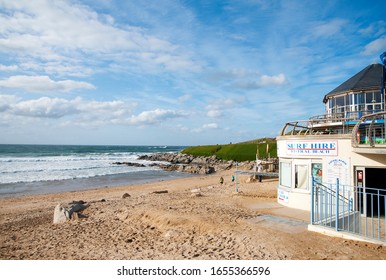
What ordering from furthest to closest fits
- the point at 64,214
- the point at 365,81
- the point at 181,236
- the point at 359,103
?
1. the point at 365,81
2. the point at 359,103
3. the point at 64,214
4. the point at 181,236

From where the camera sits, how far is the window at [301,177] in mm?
12398

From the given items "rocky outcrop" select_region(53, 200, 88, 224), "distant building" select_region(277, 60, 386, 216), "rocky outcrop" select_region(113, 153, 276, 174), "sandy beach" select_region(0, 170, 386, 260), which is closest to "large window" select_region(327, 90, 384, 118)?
"distant building" select_region(277, 60, 386, 216)

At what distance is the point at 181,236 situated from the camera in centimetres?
965

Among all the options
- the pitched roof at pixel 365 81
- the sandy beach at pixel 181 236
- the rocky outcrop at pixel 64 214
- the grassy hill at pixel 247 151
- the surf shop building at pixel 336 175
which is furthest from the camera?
the grassy hill at pixel 247 151

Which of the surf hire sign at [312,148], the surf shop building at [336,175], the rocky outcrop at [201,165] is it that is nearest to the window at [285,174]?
the surf shop building at [336,175]

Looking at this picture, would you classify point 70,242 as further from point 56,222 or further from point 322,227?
point 322,227

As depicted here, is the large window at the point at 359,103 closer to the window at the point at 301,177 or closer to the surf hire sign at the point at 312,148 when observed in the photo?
the surf hire sign at the point at 312,148

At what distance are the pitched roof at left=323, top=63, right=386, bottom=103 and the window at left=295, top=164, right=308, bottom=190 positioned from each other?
10.9 metres

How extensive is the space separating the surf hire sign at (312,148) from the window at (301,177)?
0.62 metres

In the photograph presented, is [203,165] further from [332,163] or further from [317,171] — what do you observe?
[332,163]

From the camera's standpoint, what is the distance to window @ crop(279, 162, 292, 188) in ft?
43.1

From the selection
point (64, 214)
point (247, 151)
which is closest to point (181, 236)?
point (64, 214)

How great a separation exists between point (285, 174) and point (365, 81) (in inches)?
468
